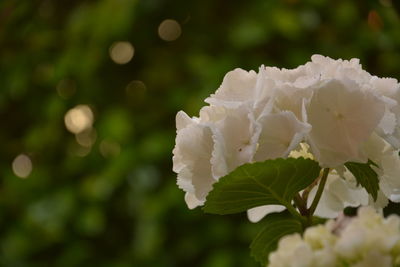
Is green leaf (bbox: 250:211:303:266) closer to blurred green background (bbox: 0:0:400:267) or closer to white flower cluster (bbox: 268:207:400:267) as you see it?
white flower cluster (bbox: 268:207:400:267)

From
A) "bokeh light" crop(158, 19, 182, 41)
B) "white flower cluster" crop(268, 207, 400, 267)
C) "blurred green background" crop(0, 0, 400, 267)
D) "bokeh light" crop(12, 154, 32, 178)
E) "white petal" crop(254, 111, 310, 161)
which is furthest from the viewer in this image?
"bokeh light" crop(12, 154, 32, 178)

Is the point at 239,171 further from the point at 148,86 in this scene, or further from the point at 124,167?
the point at 148,86

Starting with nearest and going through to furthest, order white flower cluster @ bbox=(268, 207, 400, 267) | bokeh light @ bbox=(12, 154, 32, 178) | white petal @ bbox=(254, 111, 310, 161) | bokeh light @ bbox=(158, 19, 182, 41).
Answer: white flower cluster @ bbox=(268, 207, 400, 267) → white petal @ bbox=(254, 111, 310, 161) → bokeh light @ bbox=(158, 19, 182, 41) → bokeh light @ bbox=(12, 154, 32, 178)

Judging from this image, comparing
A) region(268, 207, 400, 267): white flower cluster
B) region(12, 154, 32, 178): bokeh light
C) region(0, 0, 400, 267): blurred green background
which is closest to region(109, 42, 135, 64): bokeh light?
region(0, 0, 400, 267): blurred green background

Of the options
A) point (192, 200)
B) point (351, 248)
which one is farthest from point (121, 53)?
point (351, 248)

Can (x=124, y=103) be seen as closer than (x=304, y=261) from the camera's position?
No

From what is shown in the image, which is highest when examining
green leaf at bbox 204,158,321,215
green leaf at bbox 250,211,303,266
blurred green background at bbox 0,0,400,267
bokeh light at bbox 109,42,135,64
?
bokeh light at bbox 109,42,135,64

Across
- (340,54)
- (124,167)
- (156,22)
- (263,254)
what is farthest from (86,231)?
(263,254)
